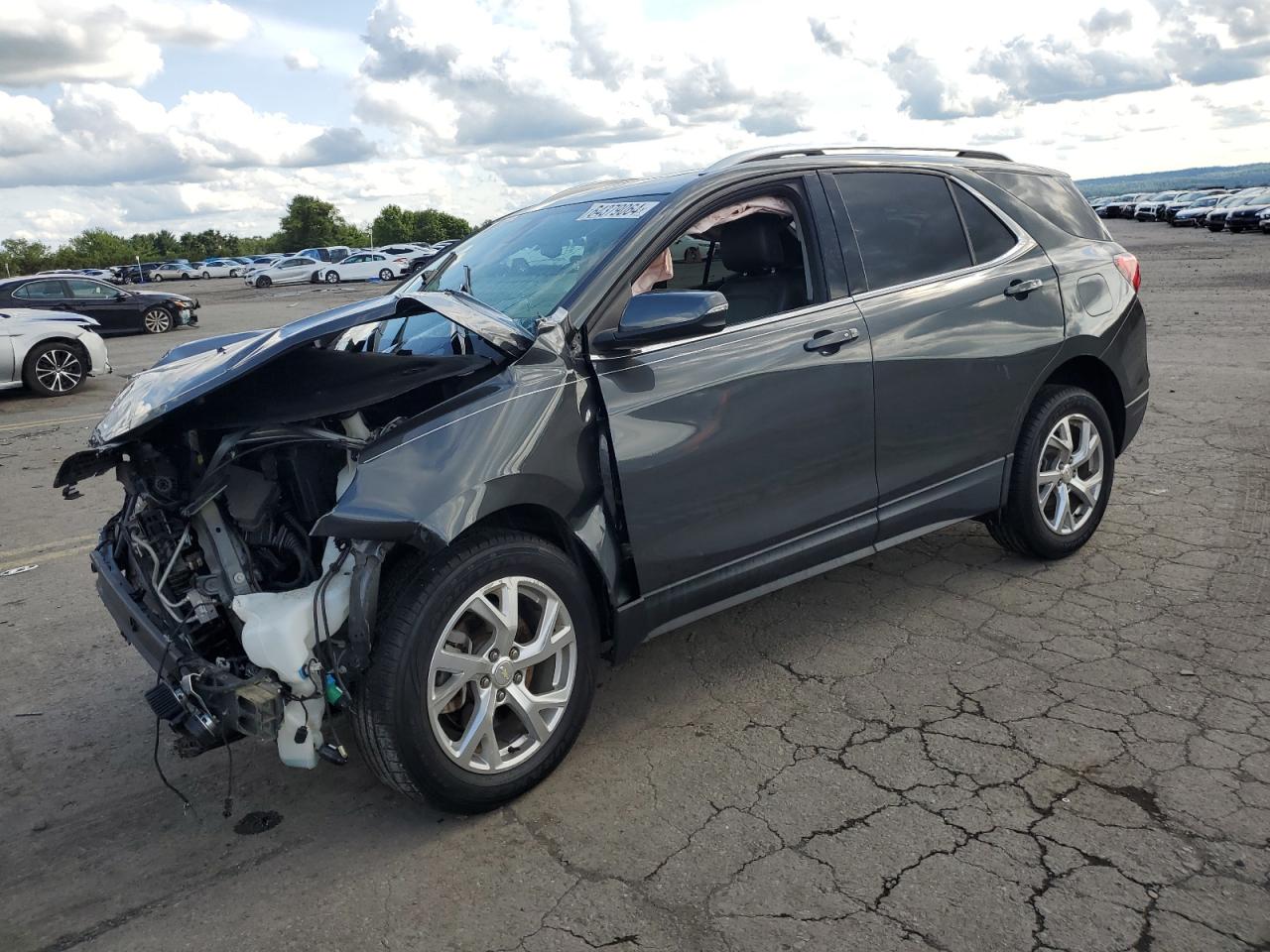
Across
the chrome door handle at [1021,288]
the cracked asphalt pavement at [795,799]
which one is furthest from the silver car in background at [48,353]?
the chrome door handle at [1021,288]

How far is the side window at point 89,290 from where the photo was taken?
2194 cm

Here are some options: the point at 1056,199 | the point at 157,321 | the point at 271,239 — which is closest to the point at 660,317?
the point at 1056,199

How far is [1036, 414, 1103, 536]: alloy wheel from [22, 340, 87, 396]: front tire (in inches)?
494

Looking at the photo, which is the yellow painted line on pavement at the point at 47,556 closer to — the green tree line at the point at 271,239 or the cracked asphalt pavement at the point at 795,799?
the cracked asphalt pavement at the point at 795,799

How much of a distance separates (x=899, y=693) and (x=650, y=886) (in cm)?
143

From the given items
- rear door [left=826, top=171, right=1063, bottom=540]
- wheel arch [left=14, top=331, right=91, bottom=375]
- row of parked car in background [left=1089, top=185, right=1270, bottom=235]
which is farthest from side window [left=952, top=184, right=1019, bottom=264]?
row of parked car in background [left=1089, top=185, right=1270, bottom=235]

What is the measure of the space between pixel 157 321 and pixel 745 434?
2293 cm

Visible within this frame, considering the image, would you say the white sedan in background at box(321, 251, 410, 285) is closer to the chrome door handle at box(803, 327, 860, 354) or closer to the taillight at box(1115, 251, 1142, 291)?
the taillight at box(1115, 251, 1142, 291)

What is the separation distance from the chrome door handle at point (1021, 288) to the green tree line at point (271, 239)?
296ft

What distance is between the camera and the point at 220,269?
71.1m

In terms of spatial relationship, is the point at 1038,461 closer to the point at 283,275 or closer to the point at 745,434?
the point at 745,434

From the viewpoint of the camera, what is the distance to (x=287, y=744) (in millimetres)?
3002

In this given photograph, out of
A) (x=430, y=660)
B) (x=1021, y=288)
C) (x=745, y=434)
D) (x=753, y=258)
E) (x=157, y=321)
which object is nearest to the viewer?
(x=430, y=660)

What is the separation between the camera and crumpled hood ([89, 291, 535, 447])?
10.1 feet
